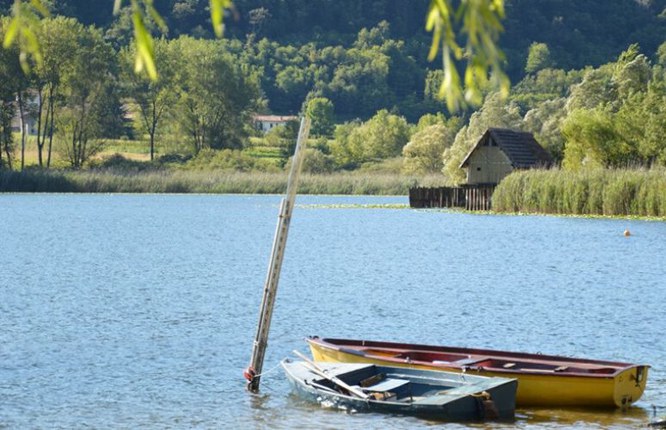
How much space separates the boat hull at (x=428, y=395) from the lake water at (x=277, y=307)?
0.25 metres

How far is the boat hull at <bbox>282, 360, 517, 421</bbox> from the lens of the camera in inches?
726

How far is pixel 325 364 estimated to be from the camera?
2059cm

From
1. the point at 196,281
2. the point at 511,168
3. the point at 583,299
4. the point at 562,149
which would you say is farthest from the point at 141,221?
the point at 583,299

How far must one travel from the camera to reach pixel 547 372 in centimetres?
1906

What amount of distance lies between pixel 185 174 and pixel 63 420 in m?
97.7

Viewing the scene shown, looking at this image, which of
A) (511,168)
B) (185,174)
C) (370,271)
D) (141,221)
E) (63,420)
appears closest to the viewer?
(63,420)

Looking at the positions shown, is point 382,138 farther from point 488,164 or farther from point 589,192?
point 589,192

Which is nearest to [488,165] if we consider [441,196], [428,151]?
[441,196]

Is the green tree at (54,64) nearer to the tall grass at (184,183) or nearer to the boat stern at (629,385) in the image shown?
the tall grass at (184,183)

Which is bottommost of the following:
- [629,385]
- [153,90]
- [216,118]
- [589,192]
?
[629,385]

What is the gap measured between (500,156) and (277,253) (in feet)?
231

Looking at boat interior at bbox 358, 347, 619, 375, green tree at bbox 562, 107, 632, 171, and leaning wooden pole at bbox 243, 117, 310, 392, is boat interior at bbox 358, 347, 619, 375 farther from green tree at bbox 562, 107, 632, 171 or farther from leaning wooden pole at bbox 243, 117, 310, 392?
green tree at bbox 562, 107, 632, 171

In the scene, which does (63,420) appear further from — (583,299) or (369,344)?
(583,299)

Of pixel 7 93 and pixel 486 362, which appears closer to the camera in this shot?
pixel 486 362
